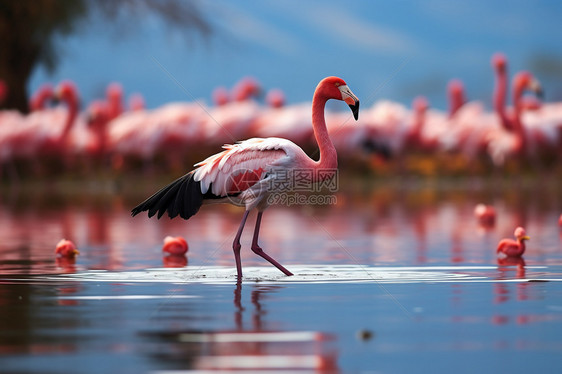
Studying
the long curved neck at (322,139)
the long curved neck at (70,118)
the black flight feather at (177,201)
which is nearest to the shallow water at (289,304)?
the black flight feather at (177,201)

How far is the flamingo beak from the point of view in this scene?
861 centimetres

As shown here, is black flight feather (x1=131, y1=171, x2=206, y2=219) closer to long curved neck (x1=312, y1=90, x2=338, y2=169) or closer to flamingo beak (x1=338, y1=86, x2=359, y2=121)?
long curved neck (x1=312, y1=90, x2=338, y2=169)

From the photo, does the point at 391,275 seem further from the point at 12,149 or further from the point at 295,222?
the point at 12,149

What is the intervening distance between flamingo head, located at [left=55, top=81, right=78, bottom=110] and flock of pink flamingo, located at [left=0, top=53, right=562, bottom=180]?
0.03 meters

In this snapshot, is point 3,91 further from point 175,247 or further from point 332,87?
point 332,87

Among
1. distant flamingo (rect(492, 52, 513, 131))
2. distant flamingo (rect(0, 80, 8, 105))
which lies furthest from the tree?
distant flamingo (rect(492, 52, 513, 131))

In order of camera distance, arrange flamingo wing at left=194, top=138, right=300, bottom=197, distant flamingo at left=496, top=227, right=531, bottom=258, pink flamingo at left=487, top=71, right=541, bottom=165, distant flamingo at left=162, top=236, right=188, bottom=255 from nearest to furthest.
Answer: flamingo wing at left=194, top=138, right=300, bottom=197 < distant flamingo at left=496, top=227, right=531, bottom=258 < distant flamingo at left=162, top=236, right=188, bottom=255 < pink flamingo at left=487, top=71, right=541, bottom=165

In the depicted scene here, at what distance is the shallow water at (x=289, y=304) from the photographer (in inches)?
187

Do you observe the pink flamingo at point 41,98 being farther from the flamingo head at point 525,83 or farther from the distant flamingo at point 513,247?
the distant flamingo at point 513,247

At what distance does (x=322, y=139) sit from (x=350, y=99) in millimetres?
399

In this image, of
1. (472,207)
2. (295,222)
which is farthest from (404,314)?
(472,207)

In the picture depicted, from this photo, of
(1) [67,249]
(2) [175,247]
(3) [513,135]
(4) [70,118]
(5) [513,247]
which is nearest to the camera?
(5) [513,247]

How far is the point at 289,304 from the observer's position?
644cm

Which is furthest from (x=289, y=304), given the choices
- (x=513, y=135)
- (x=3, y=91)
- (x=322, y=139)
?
(x=3, y=91)
